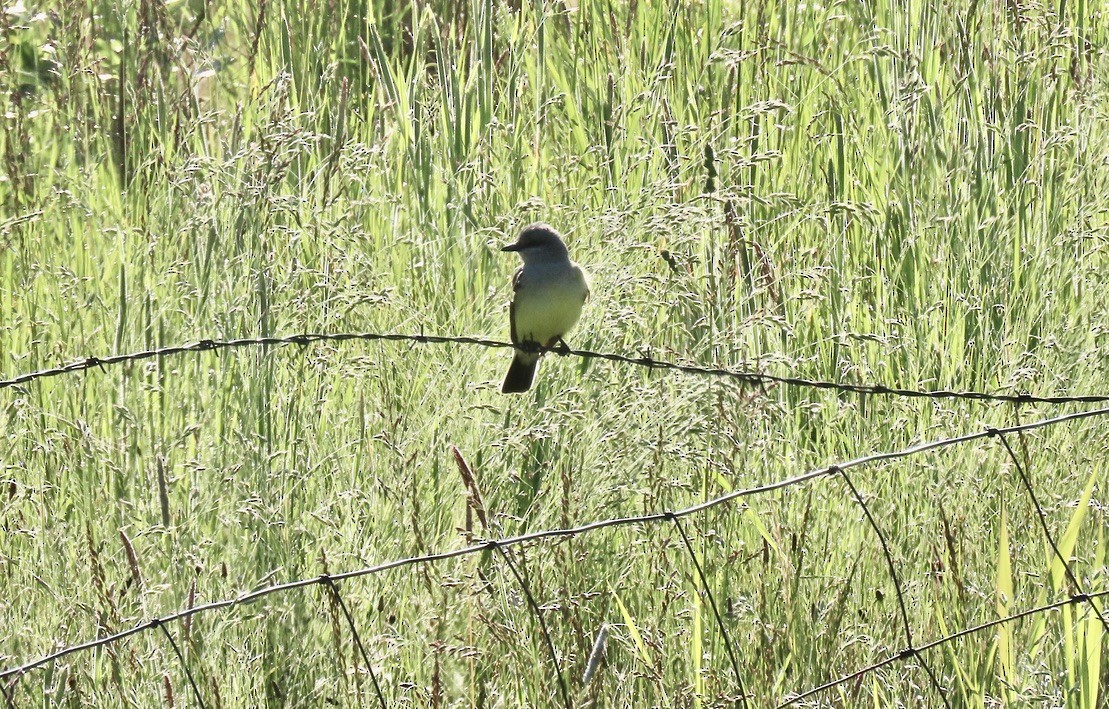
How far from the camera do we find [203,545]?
3.14 metres

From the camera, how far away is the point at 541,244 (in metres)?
4.02

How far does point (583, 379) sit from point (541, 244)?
0.62 m

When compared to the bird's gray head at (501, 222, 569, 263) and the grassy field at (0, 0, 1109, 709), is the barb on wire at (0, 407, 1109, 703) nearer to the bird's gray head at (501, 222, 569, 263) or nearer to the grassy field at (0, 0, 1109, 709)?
the grassy field at (0, 0, 1109, 709)

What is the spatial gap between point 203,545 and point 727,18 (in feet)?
9.54

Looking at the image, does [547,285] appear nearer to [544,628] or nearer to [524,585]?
[524,585]

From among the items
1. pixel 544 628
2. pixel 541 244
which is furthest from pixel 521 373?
pixel 544 628

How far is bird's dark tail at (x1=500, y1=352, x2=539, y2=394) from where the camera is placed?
3.67 metres

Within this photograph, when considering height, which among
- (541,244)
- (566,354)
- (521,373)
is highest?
(541,244)

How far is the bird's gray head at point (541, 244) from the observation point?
13.1 feet

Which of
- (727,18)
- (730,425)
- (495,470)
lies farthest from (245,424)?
(727,18)

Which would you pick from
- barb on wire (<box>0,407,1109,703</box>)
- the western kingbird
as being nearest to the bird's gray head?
the western kingbird

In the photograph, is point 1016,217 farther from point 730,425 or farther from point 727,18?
point 727,18

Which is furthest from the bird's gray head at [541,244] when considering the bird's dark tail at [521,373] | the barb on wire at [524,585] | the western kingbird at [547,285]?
the barb on wire at [524,585]

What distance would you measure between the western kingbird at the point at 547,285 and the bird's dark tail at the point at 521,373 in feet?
0.74
